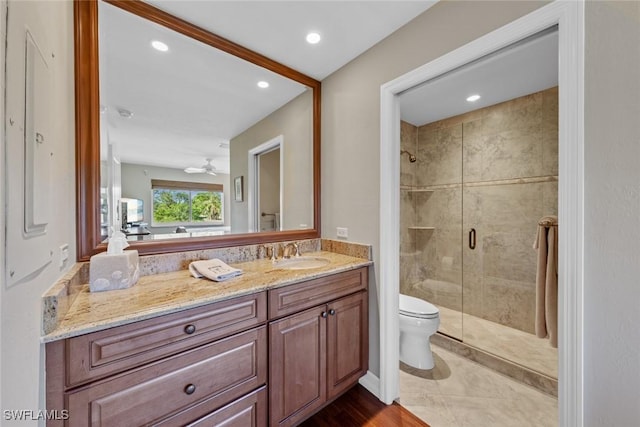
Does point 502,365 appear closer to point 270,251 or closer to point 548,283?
point 548,283

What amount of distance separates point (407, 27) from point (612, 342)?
1827 mm

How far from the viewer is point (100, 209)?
123 centimetres

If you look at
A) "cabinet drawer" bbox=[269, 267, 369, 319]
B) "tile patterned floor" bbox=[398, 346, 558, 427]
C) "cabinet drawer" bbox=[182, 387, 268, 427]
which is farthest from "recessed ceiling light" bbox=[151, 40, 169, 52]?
"tile patterned floor" bbox=[398, 346, 558, 427]

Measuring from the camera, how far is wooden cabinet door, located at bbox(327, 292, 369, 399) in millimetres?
1500

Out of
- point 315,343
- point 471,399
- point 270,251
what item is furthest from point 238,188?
point 471,399

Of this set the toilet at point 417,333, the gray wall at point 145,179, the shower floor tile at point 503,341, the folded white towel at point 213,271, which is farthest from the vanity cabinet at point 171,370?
the shower floor tile at point 503,341

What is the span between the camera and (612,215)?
2.86 feet

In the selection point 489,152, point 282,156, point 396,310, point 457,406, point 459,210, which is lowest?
point 457,406

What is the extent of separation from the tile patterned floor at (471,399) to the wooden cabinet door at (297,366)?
0.69m

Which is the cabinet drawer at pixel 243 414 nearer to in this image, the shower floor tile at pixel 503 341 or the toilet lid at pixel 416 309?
the toilet lid at pixel 416 309

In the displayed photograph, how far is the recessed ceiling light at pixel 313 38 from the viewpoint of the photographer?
1605 mm

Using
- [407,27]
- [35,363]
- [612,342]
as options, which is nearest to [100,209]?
[35,363]

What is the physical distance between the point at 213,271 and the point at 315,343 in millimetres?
710

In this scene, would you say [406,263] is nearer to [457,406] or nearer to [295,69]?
[457,406]
